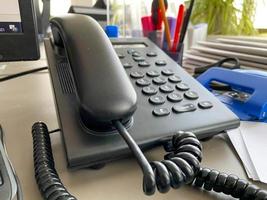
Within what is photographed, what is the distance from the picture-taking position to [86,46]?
325 millimetres

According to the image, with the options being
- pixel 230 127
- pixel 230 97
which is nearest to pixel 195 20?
pixel 230 97

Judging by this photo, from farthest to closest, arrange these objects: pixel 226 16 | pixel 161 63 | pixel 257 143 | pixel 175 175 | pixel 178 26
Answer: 1. pixel 226 16
2. pixel 178 26
3. pixel 161 63
4. pixel 257 143
5. pixel 175 175

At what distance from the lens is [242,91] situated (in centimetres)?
43

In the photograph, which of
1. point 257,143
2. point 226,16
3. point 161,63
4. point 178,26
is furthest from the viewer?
point 226,16

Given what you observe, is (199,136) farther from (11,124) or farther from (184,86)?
(11,124)

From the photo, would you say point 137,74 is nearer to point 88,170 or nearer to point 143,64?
point 143,64

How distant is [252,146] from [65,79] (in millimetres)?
246

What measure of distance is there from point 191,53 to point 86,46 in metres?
0.43

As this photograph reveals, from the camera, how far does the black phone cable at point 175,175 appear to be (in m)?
0.21

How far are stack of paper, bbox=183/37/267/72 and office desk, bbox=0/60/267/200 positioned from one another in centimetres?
32

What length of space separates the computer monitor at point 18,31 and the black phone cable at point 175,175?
0.13 meters

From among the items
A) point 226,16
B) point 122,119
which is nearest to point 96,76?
point 122,119

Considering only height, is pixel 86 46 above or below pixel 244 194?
above

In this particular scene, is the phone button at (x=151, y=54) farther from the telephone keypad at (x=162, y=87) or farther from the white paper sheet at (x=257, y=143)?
the white paper sheet at (x=257, y=143)
